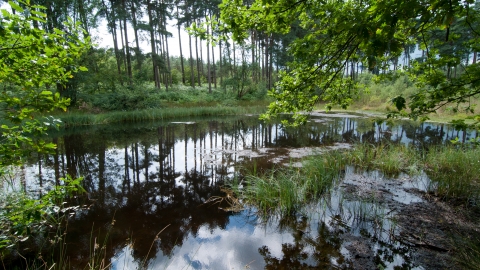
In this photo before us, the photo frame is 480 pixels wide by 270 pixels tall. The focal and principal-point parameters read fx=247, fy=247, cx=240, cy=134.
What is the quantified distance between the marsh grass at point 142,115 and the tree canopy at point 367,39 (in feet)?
43.5

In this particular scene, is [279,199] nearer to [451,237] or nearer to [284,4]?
[451,237]

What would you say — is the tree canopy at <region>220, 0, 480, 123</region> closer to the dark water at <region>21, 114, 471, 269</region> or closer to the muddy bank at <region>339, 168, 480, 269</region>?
the dark water at <region>21, 114, 471, 269</region>

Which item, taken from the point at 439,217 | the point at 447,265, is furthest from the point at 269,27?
the point at 439,217

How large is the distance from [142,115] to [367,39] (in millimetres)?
16056

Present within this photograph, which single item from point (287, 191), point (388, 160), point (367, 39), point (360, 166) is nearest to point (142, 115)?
point (360, 166)

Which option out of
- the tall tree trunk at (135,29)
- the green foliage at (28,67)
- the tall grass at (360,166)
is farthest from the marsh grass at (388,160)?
the tall tree trunk at (135,29)

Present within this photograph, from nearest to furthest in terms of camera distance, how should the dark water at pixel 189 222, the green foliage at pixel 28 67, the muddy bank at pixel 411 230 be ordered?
the green foliage at pixel 28 67
the muddy bank at pixel 411 230
the dark water at pixel 189 222

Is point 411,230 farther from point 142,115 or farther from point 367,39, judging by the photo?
point 142,115

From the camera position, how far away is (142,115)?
16.2 metres

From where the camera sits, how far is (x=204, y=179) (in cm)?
573

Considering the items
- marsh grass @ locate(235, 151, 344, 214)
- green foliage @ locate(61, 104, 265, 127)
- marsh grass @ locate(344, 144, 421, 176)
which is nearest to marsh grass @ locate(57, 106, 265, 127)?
green foliage @ locate(61, 104, 265, 127)

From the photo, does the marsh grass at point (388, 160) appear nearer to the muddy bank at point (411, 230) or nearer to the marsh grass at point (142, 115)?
the muddy bank at point (411, 230)

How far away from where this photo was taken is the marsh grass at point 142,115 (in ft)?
44.4

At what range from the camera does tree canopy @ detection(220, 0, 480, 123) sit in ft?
6.06
